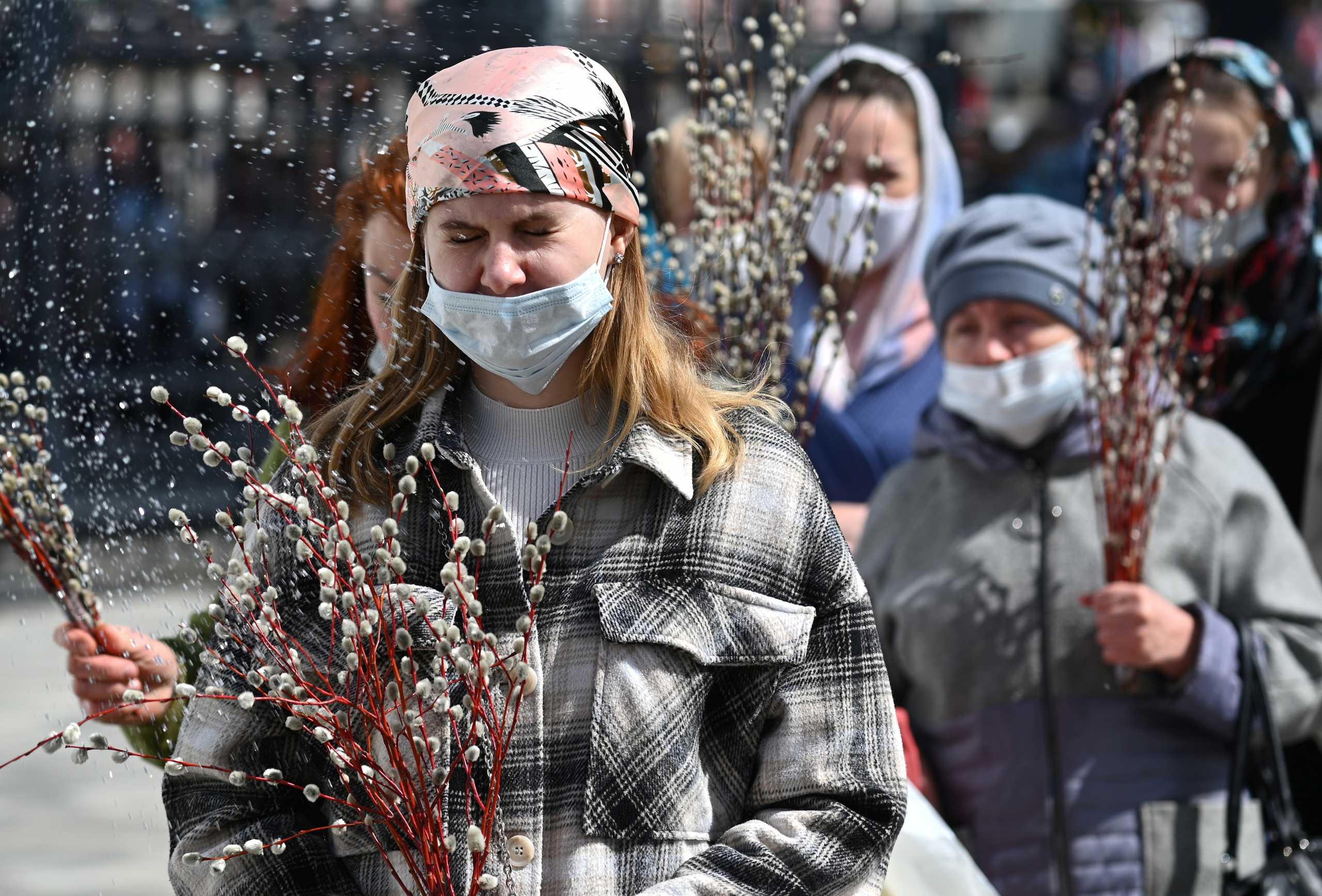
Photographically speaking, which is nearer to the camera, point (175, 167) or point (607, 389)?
point (607, 389)

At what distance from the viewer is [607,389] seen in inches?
71.7

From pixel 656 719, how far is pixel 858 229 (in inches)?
75.1

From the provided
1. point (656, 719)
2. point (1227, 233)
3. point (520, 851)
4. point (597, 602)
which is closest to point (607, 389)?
point (597, 602)

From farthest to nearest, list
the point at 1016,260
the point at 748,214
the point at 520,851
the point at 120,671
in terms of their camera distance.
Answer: the point at 1016,260, the point at 748,214, the point at 120,671, the point at 520,851

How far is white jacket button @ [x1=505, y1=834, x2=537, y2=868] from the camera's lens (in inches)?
63.8

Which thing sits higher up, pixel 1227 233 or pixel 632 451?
pixel 632 451

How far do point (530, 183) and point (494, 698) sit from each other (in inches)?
21.6

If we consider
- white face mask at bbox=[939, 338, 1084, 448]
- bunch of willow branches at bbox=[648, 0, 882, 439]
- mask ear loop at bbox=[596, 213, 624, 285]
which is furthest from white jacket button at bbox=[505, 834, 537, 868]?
white face mask at bbox=[939, 338, 1084, 448]

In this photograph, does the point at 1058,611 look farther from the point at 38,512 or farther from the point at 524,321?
the point at 38,512

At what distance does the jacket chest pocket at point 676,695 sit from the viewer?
164cm

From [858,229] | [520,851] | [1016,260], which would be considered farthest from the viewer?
[858,229]

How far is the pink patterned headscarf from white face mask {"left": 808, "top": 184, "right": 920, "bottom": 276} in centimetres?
149

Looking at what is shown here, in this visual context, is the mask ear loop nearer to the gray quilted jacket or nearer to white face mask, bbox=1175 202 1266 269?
the gray quilted jacket

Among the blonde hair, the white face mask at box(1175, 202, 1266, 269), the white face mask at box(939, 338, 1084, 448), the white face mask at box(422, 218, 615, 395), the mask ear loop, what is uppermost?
the mask ear loop
